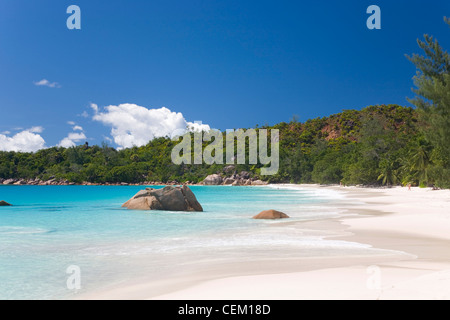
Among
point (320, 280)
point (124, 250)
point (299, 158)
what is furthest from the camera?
point (299, 158)

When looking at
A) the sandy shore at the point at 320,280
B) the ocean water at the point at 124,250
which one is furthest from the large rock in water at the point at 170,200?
the sandy shore at the point at 320,280

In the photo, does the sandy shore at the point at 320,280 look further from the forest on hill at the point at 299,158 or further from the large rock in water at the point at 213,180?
the large rock in water at the point at 213,180

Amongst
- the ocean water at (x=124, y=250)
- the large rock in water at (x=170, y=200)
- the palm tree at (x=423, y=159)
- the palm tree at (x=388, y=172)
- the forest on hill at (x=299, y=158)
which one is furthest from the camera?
the forest on hill at (x=299, y=158)

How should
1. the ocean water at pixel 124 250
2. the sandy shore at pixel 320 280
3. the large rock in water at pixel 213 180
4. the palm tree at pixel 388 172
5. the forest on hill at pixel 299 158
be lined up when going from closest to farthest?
the sandy shore at pixel 320 280, the ocean water at pixel 124 250, the palm tree at pixel 388 172, the forest on hill at pixel 299 158, the large rock in water at pixel 213 180

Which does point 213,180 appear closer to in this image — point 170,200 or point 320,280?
point 170,200

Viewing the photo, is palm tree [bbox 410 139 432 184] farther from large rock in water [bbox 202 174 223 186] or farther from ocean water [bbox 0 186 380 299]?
large rock in water [bbox 202 174 223 186]

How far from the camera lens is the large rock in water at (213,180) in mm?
121312

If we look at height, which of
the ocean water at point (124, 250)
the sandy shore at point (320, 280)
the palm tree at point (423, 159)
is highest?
the palm tree at point (423, 159)

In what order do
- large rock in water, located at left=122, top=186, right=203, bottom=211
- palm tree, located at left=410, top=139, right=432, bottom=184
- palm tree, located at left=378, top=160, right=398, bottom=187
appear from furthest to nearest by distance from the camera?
palm tree, located at left=378, top=160, right=398, bottom=187
palm tree, located at left=410, top=139, right=432, bottom=184
large rock in water, located at left=122, top=186, right=203, bottom=211

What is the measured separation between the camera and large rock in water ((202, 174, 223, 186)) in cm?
12131

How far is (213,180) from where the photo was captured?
121500mm

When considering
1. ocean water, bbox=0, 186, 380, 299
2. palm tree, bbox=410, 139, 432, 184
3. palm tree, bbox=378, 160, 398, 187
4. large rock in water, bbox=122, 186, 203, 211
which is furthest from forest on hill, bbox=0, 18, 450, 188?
ocean water, bbox=0, 186, 380, 299

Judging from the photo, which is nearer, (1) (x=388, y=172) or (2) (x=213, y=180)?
(1) (x=388, y=172)

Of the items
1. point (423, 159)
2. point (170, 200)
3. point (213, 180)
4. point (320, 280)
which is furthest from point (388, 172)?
point (213, 180)
